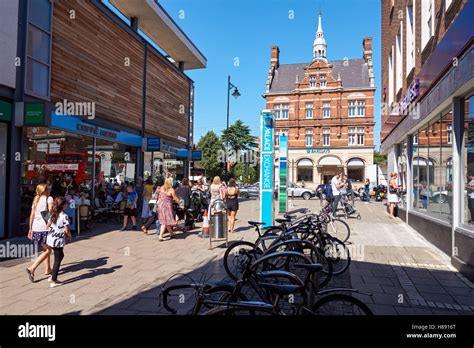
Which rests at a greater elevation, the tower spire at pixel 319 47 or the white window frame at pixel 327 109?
the tower spire at pixel 319 47

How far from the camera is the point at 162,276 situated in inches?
219

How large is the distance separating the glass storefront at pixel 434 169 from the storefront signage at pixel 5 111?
1073 centimetres

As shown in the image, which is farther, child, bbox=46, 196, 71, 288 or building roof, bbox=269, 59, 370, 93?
building roof, bbox=269, 59, 370, 93

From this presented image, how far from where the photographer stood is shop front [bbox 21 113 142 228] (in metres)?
9.36

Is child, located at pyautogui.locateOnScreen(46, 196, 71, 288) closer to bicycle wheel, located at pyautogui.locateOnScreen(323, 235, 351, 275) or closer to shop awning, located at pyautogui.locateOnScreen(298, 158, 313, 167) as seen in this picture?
bicycle wheel, located at pyautogui.locateOnScreen(323, 235, 351, 275)

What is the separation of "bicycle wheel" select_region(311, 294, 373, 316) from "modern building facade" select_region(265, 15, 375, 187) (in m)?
41.3

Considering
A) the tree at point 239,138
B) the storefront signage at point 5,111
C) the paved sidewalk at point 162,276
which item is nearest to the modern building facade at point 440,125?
the paved sidewalk at point 162,276

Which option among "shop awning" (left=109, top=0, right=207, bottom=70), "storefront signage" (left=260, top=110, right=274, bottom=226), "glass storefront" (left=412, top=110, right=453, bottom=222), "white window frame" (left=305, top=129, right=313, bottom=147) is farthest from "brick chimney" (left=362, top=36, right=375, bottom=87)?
"storefront signage" (left=260, top=110, right=274, bottom=226)

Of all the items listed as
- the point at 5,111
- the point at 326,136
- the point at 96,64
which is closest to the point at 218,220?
the point at 5,111

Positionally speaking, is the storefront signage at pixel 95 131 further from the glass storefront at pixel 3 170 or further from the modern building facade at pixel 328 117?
the modern building facade at pixel 328 117

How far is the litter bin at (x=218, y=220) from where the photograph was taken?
26.0 feet

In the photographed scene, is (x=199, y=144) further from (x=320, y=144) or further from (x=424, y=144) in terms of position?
(x=424, y=144)

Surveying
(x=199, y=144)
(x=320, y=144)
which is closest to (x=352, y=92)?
(x=320, y=144)

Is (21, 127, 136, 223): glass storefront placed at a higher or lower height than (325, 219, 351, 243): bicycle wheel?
higher
